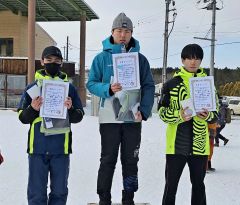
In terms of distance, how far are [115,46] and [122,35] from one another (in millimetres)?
128

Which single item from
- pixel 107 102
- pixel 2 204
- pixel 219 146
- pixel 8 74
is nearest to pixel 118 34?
pixel 107 102

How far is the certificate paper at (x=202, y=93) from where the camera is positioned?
417 cm

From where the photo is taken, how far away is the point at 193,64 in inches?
168

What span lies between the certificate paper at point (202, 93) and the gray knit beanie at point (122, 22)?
821mm

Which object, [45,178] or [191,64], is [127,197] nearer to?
[45,178]

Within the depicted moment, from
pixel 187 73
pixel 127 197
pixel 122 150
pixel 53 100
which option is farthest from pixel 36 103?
pixel 187 73

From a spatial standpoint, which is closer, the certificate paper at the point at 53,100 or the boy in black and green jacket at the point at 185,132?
the certificate paper at the point at 53,100

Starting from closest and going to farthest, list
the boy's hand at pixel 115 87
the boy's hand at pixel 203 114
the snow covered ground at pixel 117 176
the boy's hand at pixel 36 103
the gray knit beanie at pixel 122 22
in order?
the boy's hand at pixel 36 103 → the boy's hand at pixel 115 87 → the boy's hand at pixel 203 114 → the gray knit beanie at pixel 122 22 → the snow covered ground at pixel 117 176

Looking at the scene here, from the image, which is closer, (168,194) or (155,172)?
(168,194)

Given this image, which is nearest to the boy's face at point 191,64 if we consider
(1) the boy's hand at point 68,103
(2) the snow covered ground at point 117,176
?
(1) the boy's hand at point 68,103

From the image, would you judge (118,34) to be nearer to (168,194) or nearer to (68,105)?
(68,105)

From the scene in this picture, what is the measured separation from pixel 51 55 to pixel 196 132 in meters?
1.59

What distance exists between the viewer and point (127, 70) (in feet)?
13.7

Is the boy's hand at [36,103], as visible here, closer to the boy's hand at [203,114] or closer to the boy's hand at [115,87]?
the boy's hand at [115,87]
